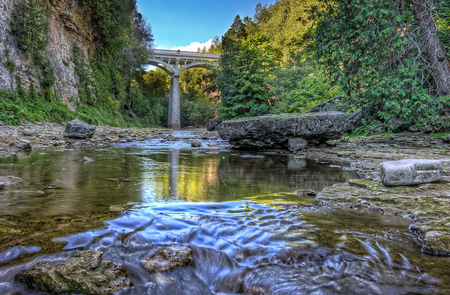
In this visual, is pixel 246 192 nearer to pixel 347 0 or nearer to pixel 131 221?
pixel 131 221

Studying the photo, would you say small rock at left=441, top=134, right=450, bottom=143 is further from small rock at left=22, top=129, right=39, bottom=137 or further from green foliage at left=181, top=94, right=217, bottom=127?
green foliage at left=181, top=94, right=217, bottom=127

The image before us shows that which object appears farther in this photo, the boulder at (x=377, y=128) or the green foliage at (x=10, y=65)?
the green foliage at (x=10, y=65)

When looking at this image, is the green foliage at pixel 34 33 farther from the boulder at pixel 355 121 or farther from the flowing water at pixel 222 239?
the boulder at pixel 355 121

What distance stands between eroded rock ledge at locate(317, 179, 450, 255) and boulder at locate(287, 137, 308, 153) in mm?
→ 4659

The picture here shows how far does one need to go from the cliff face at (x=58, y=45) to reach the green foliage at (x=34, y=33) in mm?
286

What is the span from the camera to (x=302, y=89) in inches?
669

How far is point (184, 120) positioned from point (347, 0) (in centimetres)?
3917

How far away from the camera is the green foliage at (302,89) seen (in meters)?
16.1

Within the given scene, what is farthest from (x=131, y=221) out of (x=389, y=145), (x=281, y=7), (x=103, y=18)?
(x=281, y=7)

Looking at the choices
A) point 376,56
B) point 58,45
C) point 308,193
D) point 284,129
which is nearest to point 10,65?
point 58,45

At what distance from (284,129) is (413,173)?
5.02 meters

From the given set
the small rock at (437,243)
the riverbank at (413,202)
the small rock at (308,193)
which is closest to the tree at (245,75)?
the riverbank at (413,202)

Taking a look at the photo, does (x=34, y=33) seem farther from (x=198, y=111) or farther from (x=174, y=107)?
(x=198, y=111)

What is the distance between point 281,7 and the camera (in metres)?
35.9
